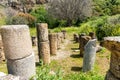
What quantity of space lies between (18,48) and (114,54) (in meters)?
3.20

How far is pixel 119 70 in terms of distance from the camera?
3.14 metres

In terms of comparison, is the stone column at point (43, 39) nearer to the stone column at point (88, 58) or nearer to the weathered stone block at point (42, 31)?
the weathered stone block at point (42, 31)

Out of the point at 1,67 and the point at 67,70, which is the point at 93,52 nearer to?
the point at 67,70

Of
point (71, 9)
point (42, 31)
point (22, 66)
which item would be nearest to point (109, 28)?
point (42, 31)

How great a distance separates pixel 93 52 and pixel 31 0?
4662 cm

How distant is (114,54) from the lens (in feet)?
10.4

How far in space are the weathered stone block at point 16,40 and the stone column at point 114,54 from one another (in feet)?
9.90

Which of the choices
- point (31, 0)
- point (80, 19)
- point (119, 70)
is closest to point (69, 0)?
point (80, 19)

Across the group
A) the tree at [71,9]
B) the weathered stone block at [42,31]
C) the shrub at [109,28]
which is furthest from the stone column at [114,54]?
the tree at [71,9]

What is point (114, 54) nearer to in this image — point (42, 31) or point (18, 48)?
point (18, 48)

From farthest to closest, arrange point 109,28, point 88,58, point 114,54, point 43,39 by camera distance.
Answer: point 109,28
point 43,39
point 88,58
point 114,54

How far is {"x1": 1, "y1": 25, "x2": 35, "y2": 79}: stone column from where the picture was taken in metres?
5.79

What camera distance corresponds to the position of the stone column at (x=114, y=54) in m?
3.01

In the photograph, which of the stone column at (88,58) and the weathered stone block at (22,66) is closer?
the weathered stone block at (22,66)
